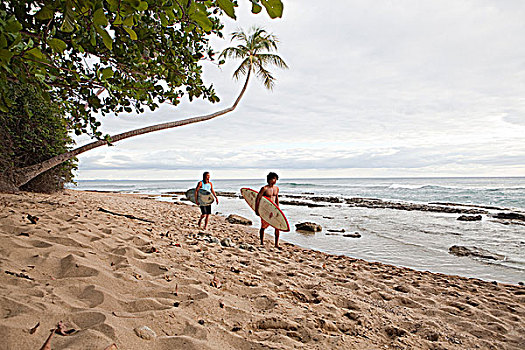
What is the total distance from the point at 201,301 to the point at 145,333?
2.41 feet

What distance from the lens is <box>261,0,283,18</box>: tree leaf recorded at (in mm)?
1105

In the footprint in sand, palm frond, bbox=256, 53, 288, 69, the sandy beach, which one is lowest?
the sandy beach

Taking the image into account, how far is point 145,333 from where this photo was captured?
6.30 feet

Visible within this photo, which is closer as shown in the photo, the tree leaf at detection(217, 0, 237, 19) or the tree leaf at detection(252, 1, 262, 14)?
the tree leaf at detection(217, 0, 237, 19)

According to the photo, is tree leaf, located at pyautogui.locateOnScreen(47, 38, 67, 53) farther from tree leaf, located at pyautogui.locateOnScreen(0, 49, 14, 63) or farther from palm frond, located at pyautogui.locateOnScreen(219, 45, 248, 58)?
palm frond, located at pyautogui.locateOnScreen(219, 45, 248, 58)

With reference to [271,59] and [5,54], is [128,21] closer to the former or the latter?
[5,54]

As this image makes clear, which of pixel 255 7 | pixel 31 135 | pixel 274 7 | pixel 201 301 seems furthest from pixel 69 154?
pixel 274 7

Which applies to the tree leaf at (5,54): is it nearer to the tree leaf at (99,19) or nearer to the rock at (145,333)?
the tree leaf at (99,19)

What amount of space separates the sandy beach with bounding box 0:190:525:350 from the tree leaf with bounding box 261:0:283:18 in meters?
1.92

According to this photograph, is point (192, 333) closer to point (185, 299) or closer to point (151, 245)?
point (185, 299)

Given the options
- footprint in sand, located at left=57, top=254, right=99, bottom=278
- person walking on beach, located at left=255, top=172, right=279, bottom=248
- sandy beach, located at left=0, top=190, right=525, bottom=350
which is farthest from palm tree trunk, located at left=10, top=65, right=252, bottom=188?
footprint in sand, located at left=57, top=254, right=99, bottom=278

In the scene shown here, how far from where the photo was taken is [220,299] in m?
2.76

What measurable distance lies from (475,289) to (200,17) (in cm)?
570

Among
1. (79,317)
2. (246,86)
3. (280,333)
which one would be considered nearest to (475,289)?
(280,333)
